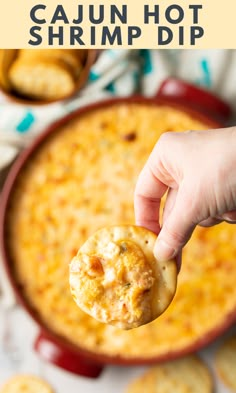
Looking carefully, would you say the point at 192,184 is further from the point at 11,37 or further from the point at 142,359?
the point at 11,37

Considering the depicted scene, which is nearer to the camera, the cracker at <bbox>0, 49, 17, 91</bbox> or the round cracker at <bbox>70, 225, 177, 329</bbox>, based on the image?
the round cracker at <bbox>70, 225, 177, 329</bbox>

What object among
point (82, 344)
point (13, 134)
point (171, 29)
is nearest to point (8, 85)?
point (13, 134)

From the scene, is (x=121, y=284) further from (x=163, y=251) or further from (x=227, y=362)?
(x=227, y=362)

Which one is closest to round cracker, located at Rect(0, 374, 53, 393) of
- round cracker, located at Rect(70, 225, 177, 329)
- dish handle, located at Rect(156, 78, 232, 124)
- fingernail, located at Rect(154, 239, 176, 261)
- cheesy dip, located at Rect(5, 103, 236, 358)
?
cheesy dip, located at Rect(5, 103, 236, 358)

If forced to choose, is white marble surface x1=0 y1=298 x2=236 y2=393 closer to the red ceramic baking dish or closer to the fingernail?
the red ceramic baking dish

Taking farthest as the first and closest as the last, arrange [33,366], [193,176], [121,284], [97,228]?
[33,366], [97,228], [121,284], [193,176]

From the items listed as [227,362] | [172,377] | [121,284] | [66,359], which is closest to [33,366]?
[66,359]
